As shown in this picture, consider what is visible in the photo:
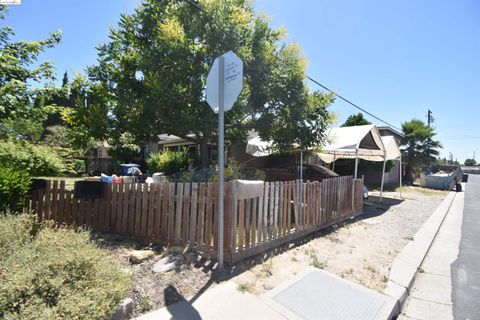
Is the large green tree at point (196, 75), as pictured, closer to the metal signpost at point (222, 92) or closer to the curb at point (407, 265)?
the metal signpost at point (222, 92)

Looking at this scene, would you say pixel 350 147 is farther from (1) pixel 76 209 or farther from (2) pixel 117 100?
(1) pixel 76 209

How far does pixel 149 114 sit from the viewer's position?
710cm

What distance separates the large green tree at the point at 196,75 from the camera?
21.7 ft

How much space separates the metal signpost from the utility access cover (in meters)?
1.11

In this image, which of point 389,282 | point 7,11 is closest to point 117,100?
point 7,11

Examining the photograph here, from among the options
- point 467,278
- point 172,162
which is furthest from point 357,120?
point 467,278

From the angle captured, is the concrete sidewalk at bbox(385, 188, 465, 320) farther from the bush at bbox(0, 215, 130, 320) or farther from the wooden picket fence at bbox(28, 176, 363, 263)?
the bush at bbox(0, 215, 130, 320)

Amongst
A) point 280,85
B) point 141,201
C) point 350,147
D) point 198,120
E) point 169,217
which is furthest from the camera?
point 350,147

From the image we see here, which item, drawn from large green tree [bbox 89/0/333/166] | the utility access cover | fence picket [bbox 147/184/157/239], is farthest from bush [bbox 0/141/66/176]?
the utility access cover

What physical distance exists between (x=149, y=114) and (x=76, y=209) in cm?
274

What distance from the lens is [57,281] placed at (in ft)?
8.07

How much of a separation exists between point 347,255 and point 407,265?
988 mm

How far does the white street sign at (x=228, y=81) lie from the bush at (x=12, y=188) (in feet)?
11.6

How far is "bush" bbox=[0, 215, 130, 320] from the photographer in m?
2.25
